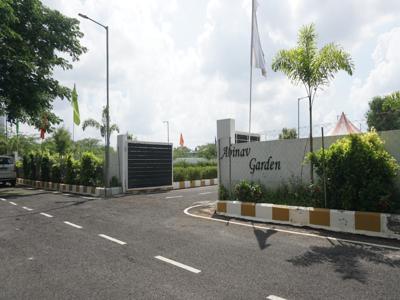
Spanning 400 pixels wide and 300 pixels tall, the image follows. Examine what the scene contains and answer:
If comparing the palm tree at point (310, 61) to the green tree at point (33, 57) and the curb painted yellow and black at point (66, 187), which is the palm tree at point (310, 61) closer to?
the curb painted yellow and black at point (66, 187)

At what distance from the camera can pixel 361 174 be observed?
8.42 metres

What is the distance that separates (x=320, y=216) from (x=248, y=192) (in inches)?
115

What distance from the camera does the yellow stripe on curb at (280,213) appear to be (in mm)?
9719

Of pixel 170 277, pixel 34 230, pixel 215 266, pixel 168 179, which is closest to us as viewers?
pixel 170 277

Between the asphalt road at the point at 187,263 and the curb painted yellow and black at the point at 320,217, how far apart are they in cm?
36

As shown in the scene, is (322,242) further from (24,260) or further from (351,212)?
(24,260)

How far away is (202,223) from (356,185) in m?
3.96

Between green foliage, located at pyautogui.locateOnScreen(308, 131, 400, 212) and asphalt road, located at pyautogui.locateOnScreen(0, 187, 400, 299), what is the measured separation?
3.17 ft

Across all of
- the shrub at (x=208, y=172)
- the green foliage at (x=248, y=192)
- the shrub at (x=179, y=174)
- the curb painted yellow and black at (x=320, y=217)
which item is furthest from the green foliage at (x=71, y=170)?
the curb painted yellow and black at (x=320, y=217)

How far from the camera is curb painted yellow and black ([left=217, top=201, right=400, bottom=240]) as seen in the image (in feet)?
25.4

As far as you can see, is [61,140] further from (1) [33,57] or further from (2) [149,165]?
(2) [149,165]

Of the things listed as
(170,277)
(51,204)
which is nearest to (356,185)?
(170,277)

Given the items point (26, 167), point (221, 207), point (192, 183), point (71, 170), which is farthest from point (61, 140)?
point (221, 207)

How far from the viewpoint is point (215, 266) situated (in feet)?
19.4
